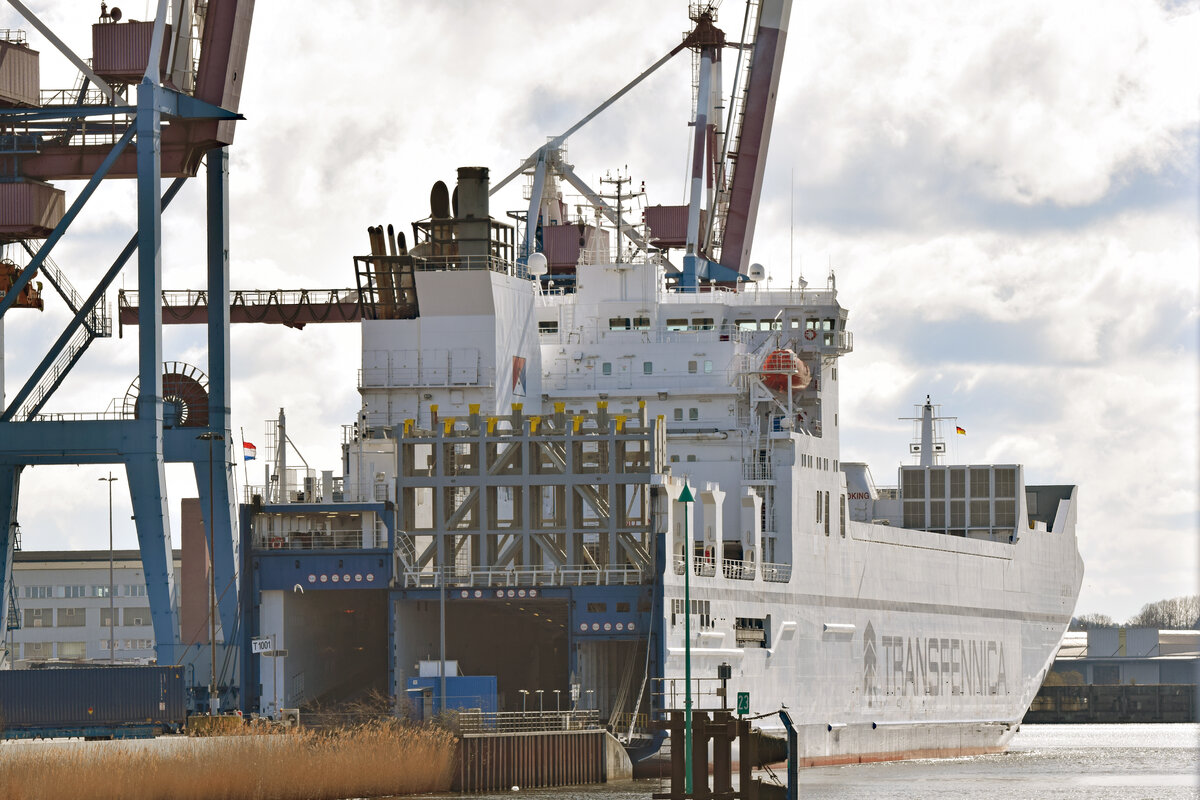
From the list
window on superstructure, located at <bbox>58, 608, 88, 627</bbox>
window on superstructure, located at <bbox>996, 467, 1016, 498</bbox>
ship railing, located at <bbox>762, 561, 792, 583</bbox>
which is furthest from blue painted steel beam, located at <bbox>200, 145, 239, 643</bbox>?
window on superstructure, located at <bbox>58, 608, 88, 627</bbox>

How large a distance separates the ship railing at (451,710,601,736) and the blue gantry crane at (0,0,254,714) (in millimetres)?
8313

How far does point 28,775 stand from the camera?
Answer: 3822 cm

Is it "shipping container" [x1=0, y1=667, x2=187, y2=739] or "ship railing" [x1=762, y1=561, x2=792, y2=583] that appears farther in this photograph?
"ship railing" [x1=762, y1=561, x2=792, y2=583]

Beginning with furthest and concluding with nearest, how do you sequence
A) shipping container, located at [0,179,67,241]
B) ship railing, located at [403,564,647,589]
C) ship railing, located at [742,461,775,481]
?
1. ship railing, located at [742,461,775,481]
2. shipping container, located at [0,179,67,241]
3. ship railing, located at [403,564,647,589]

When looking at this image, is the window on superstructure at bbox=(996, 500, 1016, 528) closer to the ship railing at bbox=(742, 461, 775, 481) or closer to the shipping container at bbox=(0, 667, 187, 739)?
the ship railing at bbox=(742, 461, 775, 481)

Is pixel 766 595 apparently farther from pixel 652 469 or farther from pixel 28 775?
pixel 28 775

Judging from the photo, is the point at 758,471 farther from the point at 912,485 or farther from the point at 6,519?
the point at 6,519

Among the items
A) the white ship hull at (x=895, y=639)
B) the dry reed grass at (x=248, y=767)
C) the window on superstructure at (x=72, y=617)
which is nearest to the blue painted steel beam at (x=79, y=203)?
the dry reed grass at (x=248, y=767)

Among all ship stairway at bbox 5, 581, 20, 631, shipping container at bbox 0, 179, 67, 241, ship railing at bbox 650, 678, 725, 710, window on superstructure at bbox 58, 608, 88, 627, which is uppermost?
shipping container at bbox 0, 179, 67, 241

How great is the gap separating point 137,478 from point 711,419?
52.6ft

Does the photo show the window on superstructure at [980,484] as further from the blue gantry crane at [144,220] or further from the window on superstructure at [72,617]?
the window on superstructure at [72,617]

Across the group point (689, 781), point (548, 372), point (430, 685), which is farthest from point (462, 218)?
point (689, 781)

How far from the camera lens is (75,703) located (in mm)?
45375

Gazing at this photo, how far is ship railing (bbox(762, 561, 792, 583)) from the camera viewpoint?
55.3 meters
